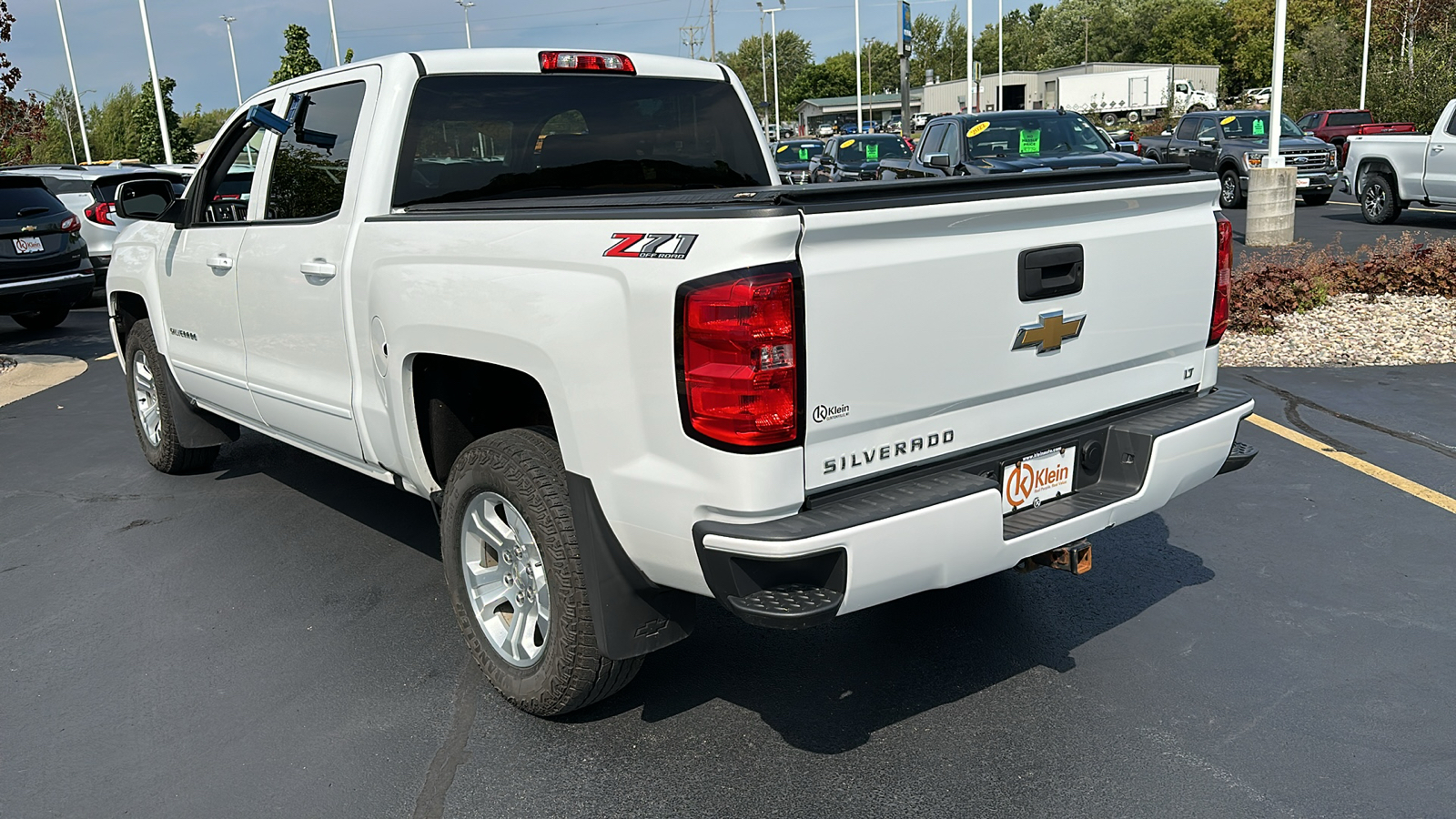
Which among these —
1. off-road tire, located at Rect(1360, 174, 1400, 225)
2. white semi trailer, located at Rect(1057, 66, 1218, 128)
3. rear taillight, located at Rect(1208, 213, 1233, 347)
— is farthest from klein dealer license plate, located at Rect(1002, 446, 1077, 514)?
white semi trailer, located at Rect(1057, 66, 1218, 128)

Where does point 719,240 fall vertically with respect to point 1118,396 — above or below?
above

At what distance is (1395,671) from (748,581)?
2331mm

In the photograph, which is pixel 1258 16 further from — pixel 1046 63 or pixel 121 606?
pixel 121 606

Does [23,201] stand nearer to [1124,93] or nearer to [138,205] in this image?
→ [138,205]

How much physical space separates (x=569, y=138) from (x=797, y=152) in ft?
89.2

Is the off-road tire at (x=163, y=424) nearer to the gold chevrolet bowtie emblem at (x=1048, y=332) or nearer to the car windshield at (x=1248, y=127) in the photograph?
the gold chevrolet bowtie emblem at (x=1048, y=332)

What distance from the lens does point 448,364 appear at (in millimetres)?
3883

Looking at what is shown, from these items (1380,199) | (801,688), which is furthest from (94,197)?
(1380,199)

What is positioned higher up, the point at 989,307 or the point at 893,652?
the point at 989,307

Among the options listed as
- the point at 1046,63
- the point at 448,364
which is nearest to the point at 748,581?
the point at 448,364

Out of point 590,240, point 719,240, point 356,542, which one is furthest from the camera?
point 356,542

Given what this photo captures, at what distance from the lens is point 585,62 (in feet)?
15.7

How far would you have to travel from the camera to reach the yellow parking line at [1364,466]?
5409 millimetres

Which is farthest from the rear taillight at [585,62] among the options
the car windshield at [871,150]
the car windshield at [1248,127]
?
the car windshield at [871,150]
